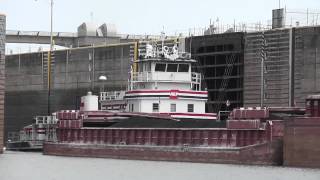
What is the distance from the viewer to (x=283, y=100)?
89562mm

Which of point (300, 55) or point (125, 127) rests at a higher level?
point (300, 55)

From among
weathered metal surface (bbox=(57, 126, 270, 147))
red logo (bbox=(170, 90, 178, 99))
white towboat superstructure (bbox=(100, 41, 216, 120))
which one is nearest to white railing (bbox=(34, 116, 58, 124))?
weathered metal surface (bbox=(57, 126, 270, 147))

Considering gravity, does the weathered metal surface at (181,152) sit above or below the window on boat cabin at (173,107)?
below

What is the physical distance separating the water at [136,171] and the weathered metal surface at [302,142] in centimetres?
124

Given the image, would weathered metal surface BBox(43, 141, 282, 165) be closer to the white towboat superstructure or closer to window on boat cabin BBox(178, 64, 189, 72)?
the white towboat superstructure

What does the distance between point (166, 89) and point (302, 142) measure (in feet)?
78.2

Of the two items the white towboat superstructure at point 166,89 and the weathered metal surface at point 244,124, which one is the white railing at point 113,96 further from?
the weathered metal surface at point 244,124

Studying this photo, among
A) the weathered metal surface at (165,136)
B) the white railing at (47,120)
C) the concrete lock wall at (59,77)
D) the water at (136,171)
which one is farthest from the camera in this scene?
the concrete lock wall at (59,77)

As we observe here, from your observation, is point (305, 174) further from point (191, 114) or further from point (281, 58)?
point (281, 58)

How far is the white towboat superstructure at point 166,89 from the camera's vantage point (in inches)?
3211

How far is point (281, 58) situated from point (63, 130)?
75.7 ft

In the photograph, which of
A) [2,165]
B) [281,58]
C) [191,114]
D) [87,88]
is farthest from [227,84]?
[2,165]

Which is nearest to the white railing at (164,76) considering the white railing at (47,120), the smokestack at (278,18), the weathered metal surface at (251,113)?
the white railing at (47,120)

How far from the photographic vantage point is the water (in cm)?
5547
